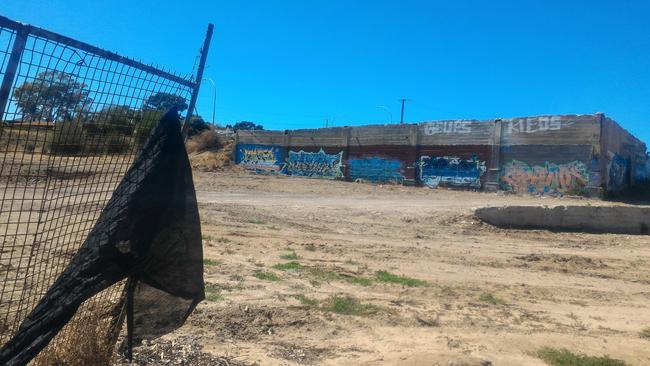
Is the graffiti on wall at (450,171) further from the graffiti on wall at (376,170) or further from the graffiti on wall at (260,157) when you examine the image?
the graffiti on wall at (260,157)

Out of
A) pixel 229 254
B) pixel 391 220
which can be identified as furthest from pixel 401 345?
pixel 391 220

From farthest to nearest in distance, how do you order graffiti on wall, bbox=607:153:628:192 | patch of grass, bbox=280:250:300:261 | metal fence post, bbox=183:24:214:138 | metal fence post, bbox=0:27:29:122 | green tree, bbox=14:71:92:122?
graffiti on wall, bbox=607:153:628:192 → patch of grass, bbox=280:250:300:261 → metal fence post, bbox=183:24:214:138 → green tree, bbox=14:71:92:122 → metal fence post, bbox=0:27:29:122

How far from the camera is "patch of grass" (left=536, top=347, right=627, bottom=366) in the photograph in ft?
15.3

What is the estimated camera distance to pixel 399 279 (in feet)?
25.0

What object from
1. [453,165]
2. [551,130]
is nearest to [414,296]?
[551,130]

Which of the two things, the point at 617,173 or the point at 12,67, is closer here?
the point at 12,67

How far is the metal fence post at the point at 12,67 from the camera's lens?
9.27 feet

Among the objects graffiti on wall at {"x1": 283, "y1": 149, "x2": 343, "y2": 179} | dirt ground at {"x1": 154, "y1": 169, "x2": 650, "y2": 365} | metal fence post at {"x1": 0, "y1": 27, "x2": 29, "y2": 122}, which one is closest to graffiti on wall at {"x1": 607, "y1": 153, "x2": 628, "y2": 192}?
dirt ground at {"x1": 154, "y1": 169, "x2": 650, "y2": 365}

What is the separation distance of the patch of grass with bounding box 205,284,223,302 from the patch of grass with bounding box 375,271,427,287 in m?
2.35

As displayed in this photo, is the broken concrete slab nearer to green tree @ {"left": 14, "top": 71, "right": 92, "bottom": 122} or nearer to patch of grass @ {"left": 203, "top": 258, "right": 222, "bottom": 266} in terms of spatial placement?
patch of grass @ {"left": 203, "top": 258, "right": 222, "bottom": 266}

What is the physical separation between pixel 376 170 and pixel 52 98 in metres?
29.4

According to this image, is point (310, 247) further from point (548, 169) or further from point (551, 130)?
point (551, 130)

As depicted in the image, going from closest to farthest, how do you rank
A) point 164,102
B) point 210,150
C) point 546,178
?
point 164,102
point 546,178
point 210,150

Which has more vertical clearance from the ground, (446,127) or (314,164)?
(446,127)
